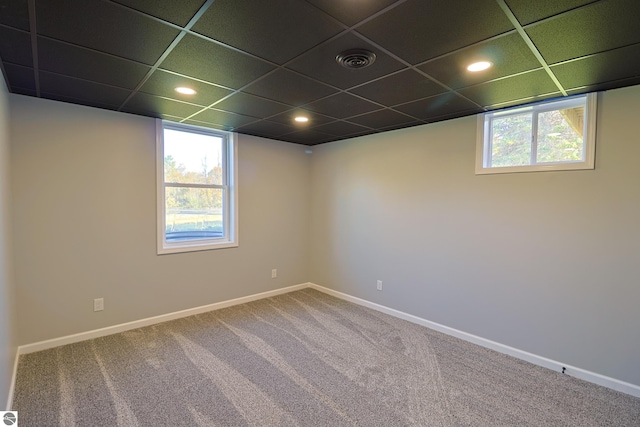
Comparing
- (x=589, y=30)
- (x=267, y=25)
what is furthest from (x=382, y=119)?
(x=267, y=25)

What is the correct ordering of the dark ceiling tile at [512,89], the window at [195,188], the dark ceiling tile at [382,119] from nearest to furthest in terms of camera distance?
1. the dark ceiling tile at [512,89]
2. the dark ceiling tile at [382,119]
3. the window at [195,188]

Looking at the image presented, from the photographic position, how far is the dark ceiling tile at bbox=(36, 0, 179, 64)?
1464 mm

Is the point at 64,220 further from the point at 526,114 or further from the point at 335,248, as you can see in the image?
the point at 526,114

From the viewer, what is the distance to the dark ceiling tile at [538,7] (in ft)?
4.57

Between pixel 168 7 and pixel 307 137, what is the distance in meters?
3.02

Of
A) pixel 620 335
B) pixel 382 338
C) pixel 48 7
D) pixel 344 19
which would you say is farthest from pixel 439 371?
pixel 48 7

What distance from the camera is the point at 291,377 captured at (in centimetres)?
252

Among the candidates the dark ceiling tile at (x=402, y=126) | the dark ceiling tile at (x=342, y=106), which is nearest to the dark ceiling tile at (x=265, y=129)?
the dark ceiling tile at (x=342, y=106)

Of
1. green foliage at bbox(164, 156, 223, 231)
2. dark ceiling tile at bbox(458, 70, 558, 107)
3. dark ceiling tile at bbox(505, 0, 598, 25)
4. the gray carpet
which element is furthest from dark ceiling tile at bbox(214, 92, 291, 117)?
the gray carpet

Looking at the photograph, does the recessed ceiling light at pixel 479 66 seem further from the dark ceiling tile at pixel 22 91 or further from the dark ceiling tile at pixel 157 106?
the dark ceiling tile at pixel 22 91

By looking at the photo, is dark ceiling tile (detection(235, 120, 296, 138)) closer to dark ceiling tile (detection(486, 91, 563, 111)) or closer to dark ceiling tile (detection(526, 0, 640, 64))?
dark ceiling tile (detection(486, 91, 563, 111))

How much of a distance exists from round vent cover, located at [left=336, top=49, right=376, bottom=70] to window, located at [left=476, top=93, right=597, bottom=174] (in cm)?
177
